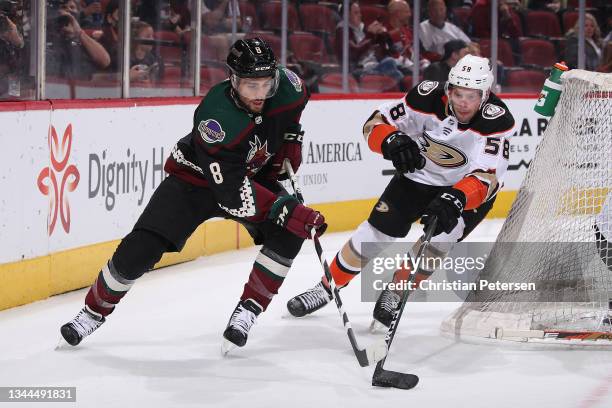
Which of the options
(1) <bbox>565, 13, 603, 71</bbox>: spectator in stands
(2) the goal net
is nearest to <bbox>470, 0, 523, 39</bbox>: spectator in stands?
(1) <bbox>565, 13, 603, 71</bbox>: spectator in stands

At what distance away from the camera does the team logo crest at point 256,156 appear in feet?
11.6

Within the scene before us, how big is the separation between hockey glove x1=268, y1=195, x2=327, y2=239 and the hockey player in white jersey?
0.40m

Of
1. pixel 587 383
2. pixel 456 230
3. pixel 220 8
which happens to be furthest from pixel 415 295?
pixel 220 8

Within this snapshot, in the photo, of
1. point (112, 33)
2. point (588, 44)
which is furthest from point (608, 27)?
point (112, 33)

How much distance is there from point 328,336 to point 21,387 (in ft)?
3.85

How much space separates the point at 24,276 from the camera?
4387mm

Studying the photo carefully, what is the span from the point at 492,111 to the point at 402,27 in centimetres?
368

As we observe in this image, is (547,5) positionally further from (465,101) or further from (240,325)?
(240,325)

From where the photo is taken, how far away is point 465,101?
3.74 m

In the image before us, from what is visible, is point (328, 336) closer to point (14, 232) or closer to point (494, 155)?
point (494, 155)

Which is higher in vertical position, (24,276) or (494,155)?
(494,155)

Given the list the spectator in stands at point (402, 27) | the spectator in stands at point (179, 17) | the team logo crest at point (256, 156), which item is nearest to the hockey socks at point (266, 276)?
the team logo crest at point (256, 156)

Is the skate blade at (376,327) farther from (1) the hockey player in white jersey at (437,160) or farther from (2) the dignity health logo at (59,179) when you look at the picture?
(2) the dignity health logo at (59,179)

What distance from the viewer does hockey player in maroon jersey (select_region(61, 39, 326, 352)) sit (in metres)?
3.41
